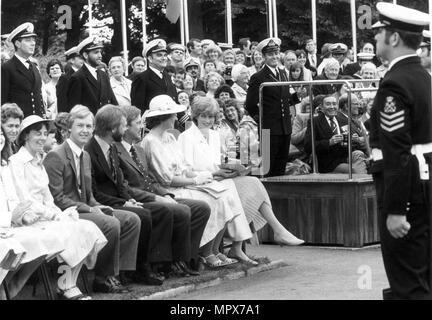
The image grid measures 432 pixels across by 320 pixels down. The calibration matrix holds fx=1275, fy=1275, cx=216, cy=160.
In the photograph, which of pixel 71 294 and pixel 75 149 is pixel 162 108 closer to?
pixel 75 149

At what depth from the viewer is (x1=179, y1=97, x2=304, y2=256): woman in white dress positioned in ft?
39.6

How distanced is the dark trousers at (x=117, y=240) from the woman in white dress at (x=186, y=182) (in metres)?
1.19

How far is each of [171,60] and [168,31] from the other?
12.2m

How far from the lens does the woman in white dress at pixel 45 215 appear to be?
375 inches

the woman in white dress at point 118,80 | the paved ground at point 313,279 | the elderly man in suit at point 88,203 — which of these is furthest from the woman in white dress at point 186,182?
the woman in white dress at point 118,80

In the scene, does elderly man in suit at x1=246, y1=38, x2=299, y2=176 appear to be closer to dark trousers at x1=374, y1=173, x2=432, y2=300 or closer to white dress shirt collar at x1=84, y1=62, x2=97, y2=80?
white dress shirt collar at x1=84, y1=62, x2=97, y2=80

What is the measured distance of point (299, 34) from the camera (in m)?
29.7

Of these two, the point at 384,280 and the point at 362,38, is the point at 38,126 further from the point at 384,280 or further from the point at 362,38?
the point at 362,38

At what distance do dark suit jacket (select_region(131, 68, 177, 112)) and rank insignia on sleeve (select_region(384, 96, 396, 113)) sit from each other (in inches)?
277

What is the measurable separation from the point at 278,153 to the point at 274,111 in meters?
0.50

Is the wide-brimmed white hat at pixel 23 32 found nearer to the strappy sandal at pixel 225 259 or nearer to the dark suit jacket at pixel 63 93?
the dark suit jacket at pixel 63 93

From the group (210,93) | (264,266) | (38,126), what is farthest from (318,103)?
(38,126)

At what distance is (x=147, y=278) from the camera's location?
421 inches

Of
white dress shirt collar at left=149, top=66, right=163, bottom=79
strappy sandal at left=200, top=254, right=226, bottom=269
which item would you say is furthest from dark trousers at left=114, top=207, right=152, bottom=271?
white dress shirt collar at left=149, top=66, right=163, bottom=79
